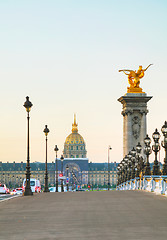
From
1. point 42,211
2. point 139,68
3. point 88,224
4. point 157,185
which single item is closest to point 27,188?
point 157,185

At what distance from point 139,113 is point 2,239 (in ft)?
281

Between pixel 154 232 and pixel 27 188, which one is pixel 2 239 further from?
pixel 27 188

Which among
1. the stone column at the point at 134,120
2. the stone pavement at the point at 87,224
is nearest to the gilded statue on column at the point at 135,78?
the stone column at the point at 134,120

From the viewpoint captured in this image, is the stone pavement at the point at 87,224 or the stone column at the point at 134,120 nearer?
the stone pavement at the point at 87,224

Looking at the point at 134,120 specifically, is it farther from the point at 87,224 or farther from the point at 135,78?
the point at 87,224

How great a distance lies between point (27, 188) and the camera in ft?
130

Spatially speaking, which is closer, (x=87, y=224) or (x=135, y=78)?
(x=87, y=224)

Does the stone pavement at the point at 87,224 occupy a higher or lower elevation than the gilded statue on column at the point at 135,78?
lower

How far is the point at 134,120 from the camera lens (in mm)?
97750

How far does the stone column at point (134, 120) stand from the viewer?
9725 centimetres

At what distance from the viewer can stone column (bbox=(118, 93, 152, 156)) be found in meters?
97.2

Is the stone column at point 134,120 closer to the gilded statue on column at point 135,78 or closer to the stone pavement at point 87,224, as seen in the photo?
the gilded statue on column at point 135,78

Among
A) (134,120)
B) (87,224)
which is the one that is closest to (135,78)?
(134,120)

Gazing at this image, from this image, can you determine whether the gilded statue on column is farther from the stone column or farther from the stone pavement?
the stone pavement
